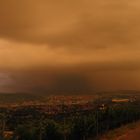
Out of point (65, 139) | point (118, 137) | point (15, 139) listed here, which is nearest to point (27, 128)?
point (15, 139)

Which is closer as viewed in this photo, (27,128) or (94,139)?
(94,139)

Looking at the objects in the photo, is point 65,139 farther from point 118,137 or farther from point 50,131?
point 118,137

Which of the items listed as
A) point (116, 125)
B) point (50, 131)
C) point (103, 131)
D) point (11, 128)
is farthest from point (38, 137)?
point (11, 128)

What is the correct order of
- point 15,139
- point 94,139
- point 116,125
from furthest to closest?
point 116,125
point 15,139
point 94,139

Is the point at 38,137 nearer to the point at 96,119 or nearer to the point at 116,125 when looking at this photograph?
the point at 96,119

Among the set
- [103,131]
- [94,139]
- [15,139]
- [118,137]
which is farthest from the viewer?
[103,131]

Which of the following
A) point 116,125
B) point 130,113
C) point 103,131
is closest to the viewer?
point 103,131

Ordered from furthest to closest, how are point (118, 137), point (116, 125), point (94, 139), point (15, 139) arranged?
point (116, 125)
point (15, 139)
point (94, 139)
point (118, 137)

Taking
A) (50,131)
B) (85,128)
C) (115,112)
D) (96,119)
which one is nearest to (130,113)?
(115,112)

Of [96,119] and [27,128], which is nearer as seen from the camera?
[27,128]
